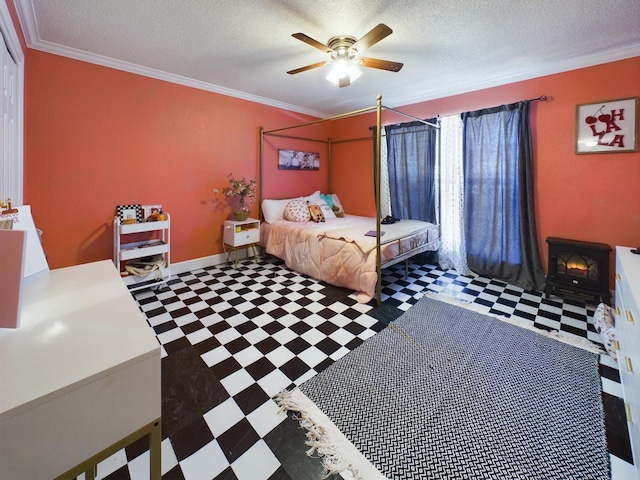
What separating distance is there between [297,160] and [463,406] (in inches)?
160

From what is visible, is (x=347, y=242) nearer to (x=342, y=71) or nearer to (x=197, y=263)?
(x=342, y=71)

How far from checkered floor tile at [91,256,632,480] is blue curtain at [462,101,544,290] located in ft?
0.86

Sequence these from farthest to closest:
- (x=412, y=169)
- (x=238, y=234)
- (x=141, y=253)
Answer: (x=412, y=169)
(x=238, y=234)
(x=141, y=253)

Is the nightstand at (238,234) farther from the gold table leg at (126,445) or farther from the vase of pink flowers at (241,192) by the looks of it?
the gold table leg at (126,445)

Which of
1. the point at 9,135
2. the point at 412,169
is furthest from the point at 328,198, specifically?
the point at 9,135

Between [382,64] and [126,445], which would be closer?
[126,445]

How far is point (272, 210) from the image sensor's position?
4.23 metres

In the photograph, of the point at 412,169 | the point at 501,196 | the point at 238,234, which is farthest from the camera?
the point at 412,169

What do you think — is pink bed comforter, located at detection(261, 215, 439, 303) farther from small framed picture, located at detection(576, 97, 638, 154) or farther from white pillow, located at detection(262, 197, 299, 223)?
small framed picture, located at detection(576, 97, 638, 154)

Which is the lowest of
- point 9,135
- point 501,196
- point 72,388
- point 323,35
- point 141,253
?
point 72,388

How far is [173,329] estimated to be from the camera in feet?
7.77

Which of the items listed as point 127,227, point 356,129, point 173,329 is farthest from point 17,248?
point 356,129

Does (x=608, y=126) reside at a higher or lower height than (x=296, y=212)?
higher

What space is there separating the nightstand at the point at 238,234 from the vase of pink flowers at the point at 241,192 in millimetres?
109
